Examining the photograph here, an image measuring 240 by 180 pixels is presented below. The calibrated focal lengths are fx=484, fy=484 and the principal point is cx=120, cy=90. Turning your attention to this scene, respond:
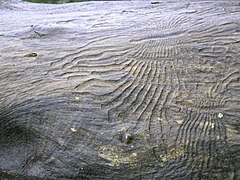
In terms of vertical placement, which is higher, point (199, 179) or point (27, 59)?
point (27, 59)

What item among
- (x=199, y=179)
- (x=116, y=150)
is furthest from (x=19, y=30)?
(x=199, y=179)

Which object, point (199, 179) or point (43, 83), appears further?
point (43, 83)

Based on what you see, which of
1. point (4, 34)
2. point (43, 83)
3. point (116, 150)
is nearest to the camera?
point (116, 150)

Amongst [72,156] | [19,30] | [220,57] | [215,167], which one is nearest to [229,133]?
[215,167]

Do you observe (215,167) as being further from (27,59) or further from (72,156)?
(27,59)

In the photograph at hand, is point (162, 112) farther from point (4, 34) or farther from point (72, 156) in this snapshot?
point (4, 34)

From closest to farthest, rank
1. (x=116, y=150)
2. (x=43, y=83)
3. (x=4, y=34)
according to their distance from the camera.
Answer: (x=116, y=150) → (x=43, y=83) → (x=4, y=34)

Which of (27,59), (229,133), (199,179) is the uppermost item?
(27,59)
